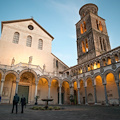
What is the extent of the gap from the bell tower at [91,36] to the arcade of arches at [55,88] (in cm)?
663

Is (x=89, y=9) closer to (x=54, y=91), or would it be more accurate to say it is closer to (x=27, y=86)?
(x=54, y=91)

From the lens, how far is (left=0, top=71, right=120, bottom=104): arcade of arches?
18.6m

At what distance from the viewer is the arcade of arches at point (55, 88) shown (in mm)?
18578

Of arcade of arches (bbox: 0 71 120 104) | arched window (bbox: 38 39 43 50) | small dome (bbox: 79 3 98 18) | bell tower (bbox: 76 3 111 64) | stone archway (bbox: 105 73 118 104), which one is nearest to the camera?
stone archway (bbox: 105 73 118 104)

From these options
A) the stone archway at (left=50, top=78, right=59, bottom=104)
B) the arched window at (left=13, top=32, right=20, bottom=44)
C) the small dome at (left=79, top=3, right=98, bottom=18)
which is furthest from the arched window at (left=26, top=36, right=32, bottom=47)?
the small dome at (left=79, top=3, right=98, bottom=18)

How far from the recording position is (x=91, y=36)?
2669cm

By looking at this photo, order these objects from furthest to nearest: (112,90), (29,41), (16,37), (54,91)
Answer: (29,41) → (54,91) → (16,37) → (112,90)

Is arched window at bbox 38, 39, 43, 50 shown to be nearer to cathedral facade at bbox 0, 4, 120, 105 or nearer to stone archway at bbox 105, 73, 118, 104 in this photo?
cathedral facade at bbox 0, 4, 120, 105

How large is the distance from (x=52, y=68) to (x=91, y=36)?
12182 mm

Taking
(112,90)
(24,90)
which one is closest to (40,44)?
(24,90)

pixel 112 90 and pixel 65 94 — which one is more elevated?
pixel 112 90

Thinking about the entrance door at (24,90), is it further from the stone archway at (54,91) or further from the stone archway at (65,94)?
the stone archway at (65,94)

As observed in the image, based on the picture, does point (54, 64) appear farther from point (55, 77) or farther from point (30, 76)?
point (30, 76)

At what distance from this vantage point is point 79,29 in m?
32.1
